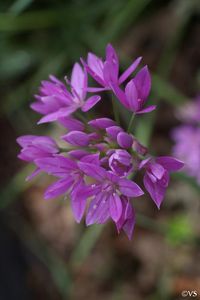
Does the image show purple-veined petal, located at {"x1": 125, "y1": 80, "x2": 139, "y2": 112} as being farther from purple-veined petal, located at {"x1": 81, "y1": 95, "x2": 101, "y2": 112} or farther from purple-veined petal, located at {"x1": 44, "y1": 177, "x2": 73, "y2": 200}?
purple-veined petal, located at {"x1": 44, "y1": 177, "x2": 73, "y2": 200}

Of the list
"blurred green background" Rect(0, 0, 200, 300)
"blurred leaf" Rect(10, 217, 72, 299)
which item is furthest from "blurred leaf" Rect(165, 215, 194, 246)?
"blurred leaf" Rect(10, 217, 72, 299)

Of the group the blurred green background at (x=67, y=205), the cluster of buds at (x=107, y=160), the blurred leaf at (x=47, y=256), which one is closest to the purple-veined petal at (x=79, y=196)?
→ the cluster of buds at (x=107, y=160)

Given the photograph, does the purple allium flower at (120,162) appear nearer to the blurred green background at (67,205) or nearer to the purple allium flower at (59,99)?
the purple allium flower at (59,99)

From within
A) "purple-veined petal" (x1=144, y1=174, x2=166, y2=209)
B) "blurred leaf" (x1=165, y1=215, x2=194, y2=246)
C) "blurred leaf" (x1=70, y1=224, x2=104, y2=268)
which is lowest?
"blurred leaf" (x1=165, y1=215, x2=194, y2=246)

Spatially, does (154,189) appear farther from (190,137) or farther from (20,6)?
(20,6)

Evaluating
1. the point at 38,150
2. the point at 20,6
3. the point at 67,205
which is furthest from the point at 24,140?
the point at 67,205

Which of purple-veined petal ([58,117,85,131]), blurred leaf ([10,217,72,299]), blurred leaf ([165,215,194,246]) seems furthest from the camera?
blurred leaf ([10,217,72,299])
